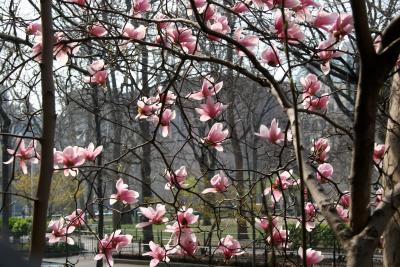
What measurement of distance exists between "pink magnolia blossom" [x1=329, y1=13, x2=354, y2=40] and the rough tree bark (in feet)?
4.38

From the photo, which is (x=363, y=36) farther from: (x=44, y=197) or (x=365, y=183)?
(x=44, y=197)

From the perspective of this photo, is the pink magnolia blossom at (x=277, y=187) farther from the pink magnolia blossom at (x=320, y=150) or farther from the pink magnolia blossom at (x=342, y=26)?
the pink magnolia blossom at (x=342, y=26)

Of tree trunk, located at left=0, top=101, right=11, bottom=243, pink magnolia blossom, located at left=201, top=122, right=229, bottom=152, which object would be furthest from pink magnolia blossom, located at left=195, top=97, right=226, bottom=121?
tree trunk, located at left=0, top=101, right=11, bottom=243

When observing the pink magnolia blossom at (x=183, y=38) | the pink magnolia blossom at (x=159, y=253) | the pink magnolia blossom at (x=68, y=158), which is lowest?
the pink magnolia blossom at (x=159, y=253)

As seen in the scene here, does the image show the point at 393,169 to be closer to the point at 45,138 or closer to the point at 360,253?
the point at 360,253

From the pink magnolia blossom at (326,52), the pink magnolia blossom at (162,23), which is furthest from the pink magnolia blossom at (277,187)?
the pink magnolia blossom at (162,23)

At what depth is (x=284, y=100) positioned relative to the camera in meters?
2.30

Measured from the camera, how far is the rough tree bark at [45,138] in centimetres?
159

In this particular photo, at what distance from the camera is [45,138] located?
1.65 meters

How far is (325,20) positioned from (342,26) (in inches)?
4.1

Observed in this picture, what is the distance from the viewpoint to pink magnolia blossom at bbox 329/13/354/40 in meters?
2.55

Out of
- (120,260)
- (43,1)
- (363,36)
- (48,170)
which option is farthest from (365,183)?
(120,260)

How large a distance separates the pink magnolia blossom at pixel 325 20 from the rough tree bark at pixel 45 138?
4.35 feet

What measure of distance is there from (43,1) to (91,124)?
17470 millimetres
